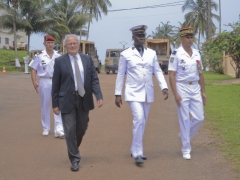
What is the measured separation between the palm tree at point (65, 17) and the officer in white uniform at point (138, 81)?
37.5 metres

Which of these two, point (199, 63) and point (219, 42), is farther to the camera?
point (219, 42)

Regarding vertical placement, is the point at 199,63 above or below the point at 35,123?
above

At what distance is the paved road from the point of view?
601 cm

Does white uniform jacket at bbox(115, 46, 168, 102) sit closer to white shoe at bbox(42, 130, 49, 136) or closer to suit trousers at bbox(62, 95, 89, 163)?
suit trousers at bbox(62, 95, 89, 163)

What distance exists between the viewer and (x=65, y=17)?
4722cm

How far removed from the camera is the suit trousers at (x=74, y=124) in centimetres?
618

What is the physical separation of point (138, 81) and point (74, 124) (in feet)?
3.72

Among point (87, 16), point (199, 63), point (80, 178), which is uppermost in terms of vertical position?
point (87, 16)

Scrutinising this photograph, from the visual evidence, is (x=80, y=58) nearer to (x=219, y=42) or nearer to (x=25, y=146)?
(x=25, y=146)

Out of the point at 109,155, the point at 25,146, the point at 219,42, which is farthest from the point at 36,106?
the point at 219,42

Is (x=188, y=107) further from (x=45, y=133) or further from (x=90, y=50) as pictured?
(x=90, y=50)

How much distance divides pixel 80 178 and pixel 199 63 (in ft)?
8.37

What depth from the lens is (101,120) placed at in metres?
10.5

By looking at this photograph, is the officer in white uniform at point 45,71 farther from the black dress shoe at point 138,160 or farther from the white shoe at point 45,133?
the black dress shoe at point 138,160
